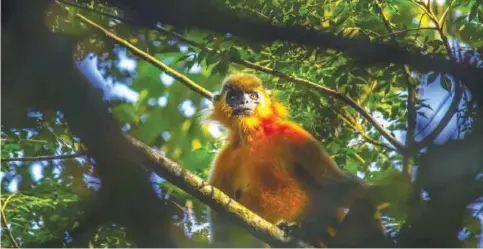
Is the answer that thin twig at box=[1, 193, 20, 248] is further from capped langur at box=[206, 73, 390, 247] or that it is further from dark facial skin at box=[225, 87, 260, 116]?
dark facial skin at box=[225, 87, 260, 116]

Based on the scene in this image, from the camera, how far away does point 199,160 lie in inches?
73.4

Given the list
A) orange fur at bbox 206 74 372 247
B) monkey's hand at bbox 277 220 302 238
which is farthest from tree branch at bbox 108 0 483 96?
orange fur at bbox 206 74 372 247

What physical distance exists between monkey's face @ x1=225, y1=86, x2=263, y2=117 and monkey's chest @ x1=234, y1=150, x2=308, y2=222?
0.13m

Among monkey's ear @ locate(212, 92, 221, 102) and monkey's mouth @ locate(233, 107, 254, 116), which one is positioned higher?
monkey's mouth @ locate(233, 107, 254, 116)

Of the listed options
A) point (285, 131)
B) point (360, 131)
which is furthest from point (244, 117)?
point (360, 131)

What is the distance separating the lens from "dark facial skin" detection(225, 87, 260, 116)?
192 cm

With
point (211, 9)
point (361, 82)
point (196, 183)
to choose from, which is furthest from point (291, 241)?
point (211, 9)

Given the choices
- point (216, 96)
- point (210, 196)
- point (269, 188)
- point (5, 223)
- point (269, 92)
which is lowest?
point (5, 223)

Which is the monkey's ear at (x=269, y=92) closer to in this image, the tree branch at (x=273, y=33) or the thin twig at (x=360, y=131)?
the thin twig at (x=360, y=131)

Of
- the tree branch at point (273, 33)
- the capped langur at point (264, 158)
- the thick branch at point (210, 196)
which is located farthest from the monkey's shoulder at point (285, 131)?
the tree branch at point (273, 33)

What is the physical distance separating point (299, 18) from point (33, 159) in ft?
2.80

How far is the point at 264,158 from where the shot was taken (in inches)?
74.2

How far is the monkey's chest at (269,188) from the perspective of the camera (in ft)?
6.01

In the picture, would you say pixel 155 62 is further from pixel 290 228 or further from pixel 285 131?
pixel 290 228
